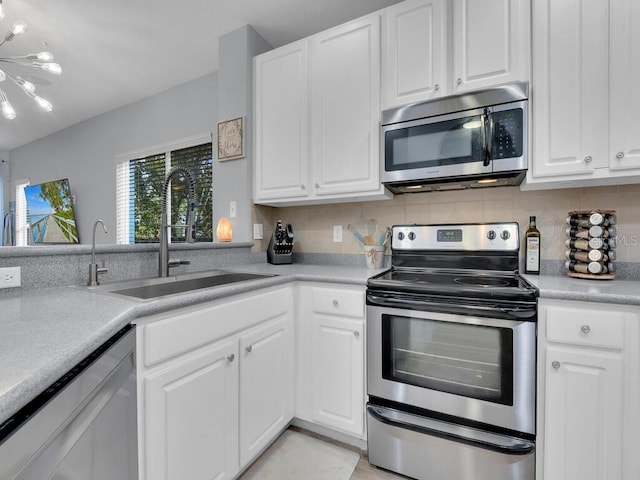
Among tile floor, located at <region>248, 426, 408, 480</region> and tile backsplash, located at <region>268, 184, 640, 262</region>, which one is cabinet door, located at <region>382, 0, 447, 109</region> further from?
tile floor, located at <region>248, 426, 408, 480</region>

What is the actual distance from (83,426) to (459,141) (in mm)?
1827

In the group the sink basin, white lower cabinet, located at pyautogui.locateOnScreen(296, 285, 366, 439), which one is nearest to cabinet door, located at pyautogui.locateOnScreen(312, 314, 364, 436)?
white lower cabinet, located at pyautogui.locateOnScreen(296, 285, 366, 439)

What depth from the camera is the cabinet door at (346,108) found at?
1916 mm

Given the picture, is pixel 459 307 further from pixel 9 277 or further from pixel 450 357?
pixel 9 277

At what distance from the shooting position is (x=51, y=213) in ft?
15.2

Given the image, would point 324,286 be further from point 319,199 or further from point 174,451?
point 174,451

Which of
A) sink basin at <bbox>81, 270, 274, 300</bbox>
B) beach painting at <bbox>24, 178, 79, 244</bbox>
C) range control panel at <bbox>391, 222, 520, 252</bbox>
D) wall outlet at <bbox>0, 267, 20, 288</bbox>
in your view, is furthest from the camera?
beach painting at <bbox>24, 178, 79, 244</bbox>

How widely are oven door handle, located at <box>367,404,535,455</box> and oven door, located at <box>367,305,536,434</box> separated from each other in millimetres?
50

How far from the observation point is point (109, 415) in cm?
82

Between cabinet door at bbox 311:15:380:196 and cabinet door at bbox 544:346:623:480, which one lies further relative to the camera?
cabinet door at bbox 311:15:380:196

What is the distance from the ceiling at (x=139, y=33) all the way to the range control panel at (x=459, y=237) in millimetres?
1545

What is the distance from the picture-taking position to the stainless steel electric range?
1305 mm

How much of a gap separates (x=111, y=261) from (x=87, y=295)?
0.38 meters

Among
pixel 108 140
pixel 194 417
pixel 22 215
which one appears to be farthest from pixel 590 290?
pixel 22 215
